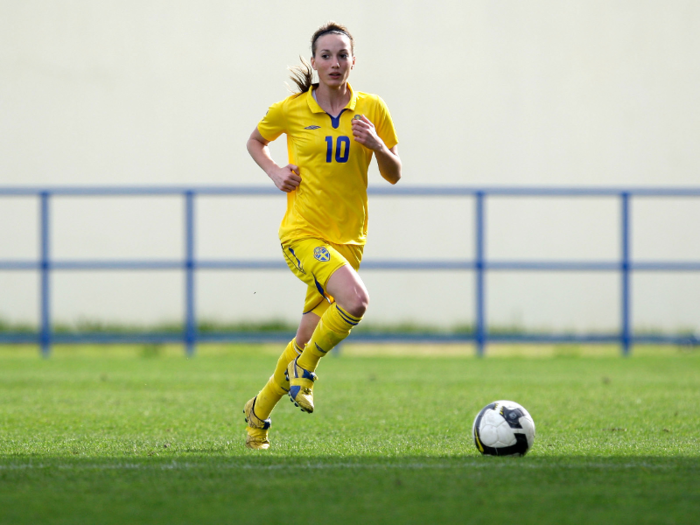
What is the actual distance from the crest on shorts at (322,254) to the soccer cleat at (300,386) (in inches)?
18.7

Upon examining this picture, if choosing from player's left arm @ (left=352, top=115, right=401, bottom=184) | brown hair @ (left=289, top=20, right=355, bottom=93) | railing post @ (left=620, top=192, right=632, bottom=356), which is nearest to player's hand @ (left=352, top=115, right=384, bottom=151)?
player's left arm @ (left=352, top=115, right=401, bottom=184)

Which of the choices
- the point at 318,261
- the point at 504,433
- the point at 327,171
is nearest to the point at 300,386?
the point at 318,261

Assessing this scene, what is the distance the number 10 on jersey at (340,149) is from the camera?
4383 mm

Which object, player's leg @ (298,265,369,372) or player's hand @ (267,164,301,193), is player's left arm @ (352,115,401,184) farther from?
player's leg @ (298,265,369,372)

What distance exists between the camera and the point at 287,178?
437cm

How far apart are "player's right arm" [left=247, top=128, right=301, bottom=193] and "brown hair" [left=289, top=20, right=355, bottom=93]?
325 mm

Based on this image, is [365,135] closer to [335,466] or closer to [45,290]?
[335,466]

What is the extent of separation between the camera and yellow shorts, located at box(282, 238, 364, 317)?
4.21 meters

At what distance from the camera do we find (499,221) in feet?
36.2

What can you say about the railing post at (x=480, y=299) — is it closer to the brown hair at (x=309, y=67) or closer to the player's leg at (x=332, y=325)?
the brown hair at (x=309, y=67)

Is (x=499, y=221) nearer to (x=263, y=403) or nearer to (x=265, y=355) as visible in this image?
(x=265, y=355)

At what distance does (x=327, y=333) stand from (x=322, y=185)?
0.72m

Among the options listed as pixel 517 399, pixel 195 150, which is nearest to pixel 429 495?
pixel 517 399

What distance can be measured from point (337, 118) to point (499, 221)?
6.85 meters
